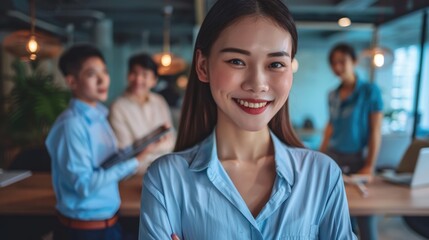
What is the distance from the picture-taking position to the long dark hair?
988 mm

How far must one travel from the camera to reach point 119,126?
10.7 feet

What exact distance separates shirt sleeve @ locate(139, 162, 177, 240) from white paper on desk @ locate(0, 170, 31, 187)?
186cm

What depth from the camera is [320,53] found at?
36.1ft

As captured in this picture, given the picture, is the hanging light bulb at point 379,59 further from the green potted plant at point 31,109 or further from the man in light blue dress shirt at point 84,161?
A: the green potted plant at point 31,109

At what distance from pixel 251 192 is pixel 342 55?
7.83 ft

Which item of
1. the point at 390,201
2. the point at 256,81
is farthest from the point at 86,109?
the point at 390,201

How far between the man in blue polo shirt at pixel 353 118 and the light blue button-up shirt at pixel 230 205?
208 cm

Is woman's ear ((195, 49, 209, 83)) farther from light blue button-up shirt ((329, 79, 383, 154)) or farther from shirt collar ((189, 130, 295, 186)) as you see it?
light blue button-up shirt ((329, 79, 383, 154))

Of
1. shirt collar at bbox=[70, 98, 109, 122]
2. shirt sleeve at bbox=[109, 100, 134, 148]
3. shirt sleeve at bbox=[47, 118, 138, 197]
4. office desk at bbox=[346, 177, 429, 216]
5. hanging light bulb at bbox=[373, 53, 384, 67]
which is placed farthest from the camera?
hanging light bulb at bbox=[373, 53, 384, 67]

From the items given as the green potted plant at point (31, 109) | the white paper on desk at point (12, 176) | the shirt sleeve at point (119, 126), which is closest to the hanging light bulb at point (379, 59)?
the shirt sleeve at point (119, 126)

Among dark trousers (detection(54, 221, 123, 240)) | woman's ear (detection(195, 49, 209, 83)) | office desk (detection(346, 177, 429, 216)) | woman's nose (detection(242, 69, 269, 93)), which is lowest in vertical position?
dark trousers (detection(54, 221, 123, 240))

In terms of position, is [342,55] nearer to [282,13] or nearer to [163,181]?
[282,13]

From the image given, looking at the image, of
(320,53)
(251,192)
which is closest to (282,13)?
(251,192)

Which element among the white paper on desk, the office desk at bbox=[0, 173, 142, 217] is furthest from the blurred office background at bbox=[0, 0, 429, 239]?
the office desk at bbox=[0, 173, 142, 217]
